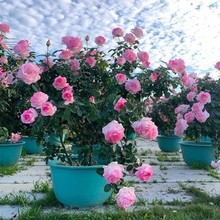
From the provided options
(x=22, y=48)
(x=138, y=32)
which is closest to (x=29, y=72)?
(x=22, y=48)

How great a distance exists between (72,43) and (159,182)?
Result: 161cm

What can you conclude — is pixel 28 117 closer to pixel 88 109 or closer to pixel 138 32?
pixel 88 109

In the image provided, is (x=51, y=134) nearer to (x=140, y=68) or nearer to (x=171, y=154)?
(x=140, y=68)

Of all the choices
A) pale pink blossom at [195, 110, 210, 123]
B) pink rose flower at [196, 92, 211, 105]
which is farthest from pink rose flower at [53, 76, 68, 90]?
pink rose flower at [196, 92, 211, 105]

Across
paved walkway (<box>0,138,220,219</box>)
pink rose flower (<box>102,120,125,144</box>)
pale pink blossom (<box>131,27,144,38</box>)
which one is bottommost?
paved walkway (<box>0,138,220,219</box>)

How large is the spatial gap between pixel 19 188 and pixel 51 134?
0.86 metres

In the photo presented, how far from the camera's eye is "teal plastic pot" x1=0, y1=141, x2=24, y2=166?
3.82 meters

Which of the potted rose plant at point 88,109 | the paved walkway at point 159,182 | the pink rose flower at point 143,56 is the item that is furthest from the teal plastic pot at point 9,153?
the pink rose flower at point 143,56

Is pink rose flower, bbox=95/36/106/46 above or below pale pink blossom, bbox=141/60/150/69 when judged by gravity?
above

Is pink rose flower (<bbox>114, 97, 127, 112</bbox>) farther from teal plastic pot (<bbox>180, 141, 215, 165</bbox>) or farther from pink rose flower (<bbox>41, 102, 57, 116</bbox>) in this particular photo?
teal plastic pot (<bbox>180, 141, 215, 165</bbox>)

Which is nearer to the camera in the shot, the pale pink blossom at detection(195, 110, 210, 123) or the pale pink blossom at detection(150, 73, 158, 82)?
the pale pink blossom at detection(150, 73, 158, 82)

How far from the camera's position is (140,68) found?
2.76 m

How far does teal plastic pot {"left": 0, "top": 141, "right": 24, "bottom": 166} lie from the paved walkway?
236mm

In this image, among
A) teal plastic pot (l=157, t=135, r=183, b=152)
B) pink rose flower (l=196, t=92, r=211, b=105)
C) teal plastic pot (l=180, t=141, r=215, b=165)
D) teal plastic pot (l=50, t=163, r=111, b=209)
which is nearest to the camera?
teal plastic pot (l=50, t=163, r=111, b=209)
